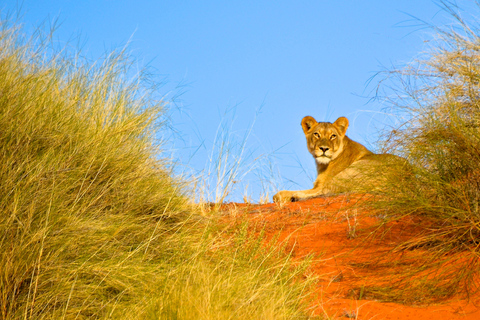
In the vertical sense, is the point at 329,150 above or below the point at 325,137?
below

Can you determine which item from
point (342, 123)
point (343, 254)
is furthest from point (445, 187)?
point (342, 123)

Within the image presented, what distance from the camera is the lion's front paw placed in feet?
29.5

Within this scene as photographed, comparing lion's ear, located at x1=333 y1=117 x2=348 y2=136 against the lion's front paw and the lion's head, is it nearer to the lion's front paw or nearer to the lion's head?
the lion's head

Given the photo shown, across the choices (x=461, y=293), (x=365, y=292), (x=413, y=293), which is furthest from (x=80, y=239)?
(x=461, y=293)

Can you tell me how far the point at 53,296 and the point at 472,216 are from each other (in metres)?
3.95

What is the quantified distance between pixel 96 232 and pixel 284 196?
206 inches

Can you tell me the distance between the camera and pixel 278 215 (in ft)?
25.5

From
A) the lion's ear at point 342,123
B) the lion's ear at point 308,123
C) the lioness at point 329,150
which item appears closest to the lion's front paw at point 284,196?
the lioness at point 329,150

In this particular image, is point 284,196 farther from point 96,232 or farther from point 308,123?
point 96,232

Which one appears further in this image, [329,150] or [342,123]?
[342,123]

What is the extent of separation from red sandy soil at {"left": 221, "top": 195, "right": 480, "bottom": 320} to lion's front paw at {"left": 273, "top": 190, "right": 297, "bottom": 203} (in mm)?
383

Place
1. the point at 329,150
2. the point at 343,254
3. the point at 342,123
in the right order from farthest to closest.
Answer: the point at 342,123 → the point at 329,150 → the point at 343,254

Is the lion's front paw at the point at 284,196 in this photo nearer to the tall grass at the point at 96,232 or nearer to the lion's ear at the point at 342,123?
the lion's ear at the point at 342,123

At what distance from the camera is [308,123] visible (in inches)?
397
